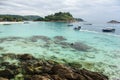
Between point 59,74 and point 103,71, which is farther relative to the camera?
point 103,71

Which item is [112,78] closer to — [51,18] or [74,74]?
[74,74]

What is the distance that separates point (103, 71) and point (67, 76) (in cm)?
575

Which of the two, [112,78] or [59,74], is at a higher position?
[59,74]

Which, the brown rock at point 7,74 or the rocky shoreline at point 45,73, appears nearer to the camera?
the rocky shoreline at point 45,73

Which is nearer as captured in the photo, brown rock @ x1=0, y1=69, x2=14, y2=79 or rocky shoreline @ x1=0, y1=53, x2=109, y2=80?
rocky shoreline @ x1=0, y1=53, x2=109, y2=80

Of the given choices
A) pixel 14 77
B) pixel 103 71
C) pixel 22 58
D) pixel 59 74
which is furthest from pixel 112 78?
pixel 22 58

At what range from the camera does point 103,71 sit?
18.3 metres

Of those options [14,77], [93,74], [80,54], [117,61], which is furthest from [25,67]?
[117,61]

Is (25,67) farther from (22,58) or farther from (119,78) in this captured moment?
(119,78)

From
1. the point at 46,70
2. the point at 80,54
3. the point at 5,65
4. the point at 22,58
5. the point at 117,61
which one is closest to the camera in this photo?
the point at 46,70

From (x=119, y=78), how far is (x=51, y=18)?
181 metres

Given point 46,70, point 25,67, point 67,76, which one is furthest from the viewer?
point 25,67

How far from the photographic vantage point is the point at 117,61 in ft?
74.8

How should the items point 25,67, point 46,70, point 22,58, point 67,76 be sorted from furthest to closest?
point 22,58, point 25,67, point 46,70, point 67,76
